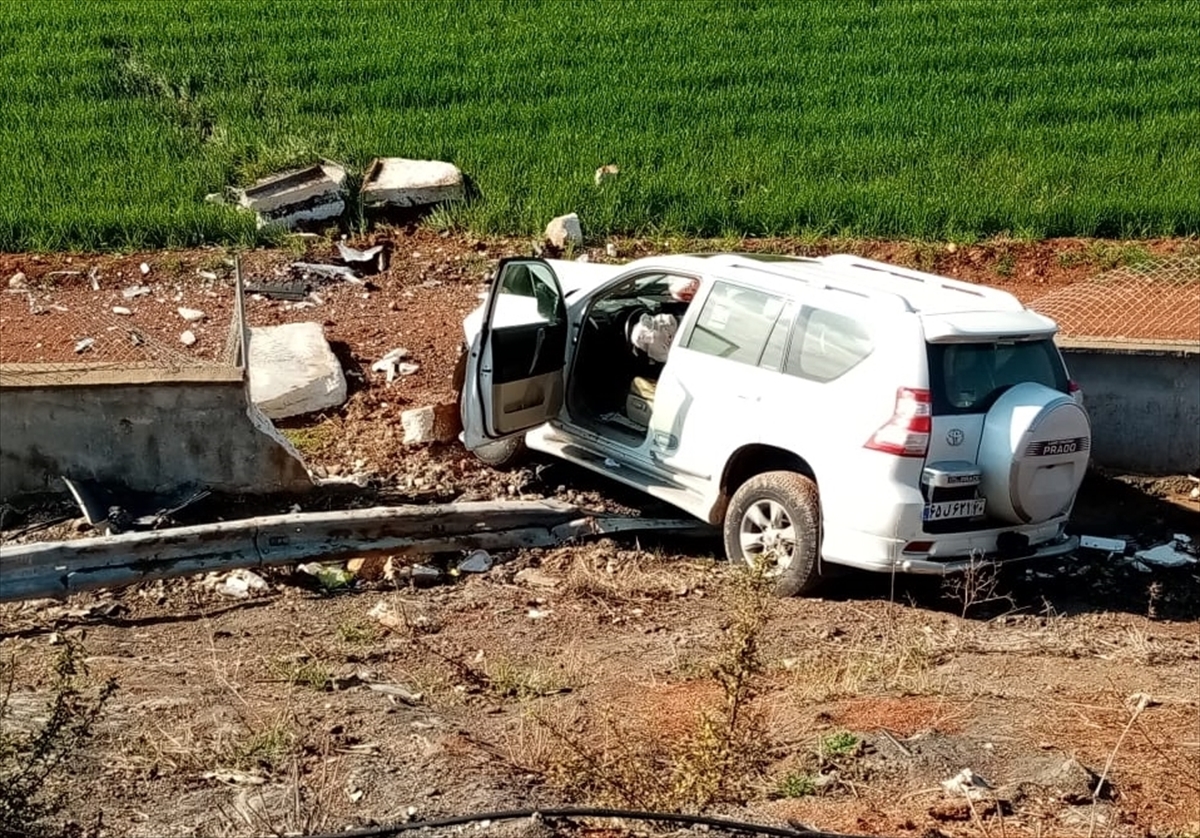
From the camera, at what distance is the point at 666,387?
932cm

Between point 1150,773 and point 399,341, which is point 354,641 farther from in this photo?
point 399,341

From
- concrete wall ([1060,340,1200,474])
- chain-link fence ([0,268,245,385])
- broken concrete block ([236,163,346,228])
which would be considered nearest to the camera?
concrete wall ([1060,340,1200,474])

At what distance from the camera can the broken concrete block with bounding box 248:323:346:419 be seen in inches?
454

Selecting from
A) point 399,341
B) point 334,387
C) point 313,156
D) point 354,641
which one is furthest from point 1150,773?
point 313,156

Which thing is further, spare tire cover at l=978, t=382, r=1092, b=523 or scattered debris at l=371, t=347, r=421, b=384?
scattered debris at l=371, t=347, r=421, b=384

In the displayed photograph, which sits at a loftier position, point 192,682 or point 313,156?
point 313,156

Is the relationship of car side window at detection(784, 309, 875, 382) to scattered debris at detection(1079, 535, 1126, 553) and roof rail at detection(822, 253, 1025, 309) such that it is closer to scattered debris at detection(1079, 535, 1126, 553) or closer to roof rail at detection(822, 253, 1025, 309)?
roof rail at detection(822, 253, 1025, 309)

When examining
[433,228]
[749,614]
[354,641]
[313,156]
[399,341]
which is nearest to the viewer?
[749,614]

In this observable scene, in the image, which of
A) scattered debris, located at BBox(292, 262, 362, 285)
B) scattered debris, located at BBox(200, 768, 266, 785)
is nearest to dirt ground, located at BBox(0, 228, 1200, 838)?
scattered debris, located at BBox(200, 768, 266, 785)

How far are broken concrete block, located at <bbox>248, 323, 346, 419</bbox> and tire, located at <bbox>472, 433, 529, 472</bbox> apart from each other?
1868mm

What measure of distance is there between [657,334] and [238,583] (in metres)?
3.04

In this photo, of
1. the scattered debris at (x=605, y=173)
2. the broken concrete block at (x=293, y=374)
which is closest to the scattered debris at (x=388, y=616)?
the broken concrete block at (x=293, y=374)

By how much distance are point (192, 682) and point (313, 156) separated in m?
11.3

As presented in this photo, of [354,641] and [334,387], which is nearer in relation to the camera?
[354,641]
